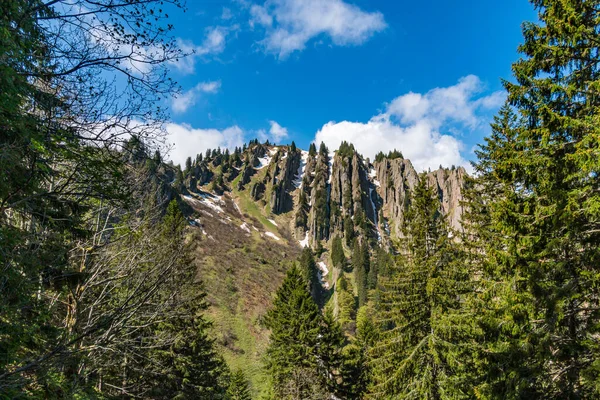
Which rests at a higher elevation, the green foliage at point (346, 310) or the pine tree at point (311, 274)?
the pine tree at point (311, 274)

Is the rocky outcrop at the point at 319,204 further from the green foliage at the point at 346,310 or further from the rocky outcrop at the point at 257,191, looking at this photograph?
the green foliage at the point at 346,310

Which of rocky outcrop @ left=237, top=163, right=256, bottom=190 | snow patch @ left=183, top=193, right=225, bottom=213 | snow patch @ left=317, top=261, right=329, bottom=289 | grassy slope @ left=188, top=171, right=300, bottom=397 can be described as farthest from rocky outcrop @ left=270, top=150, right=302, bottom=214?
snow patch @ left=317, top=261, right=329, bottom=289

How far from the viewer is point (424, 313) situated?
11.7 m

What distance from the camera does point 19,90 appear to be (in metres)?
4.24

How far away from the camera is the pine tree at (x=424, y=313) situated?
10625mm

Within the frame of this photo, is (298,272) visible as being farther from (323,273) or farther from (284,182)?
(284,182)

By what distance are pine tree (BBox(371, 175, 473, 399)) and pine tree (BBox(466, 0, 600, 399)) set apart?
5.97 feet

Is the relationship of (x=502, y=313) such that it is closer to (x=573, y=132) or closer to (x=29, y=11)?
(x=573, y=132)

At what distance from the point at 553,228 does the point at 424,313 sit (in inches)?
206

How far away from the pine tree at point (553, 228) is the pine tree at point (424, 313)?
1.82 meters

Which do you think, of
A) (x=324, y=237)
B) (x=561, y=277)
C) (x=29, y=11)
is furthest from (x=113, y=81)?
(x=324, y=237)

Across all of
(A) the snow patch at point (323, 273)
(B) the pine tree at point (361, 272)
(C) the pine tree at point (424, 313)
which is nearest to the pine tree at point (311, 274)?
(A) the snow patch at point (323, 273)

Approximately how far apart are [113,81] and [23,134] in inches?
62.2

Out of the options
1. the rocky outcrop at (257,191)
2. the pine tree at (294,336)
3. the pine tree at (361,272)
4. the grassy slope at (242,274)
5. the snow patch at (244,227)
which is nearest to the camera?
the pine tree at (294,336)
